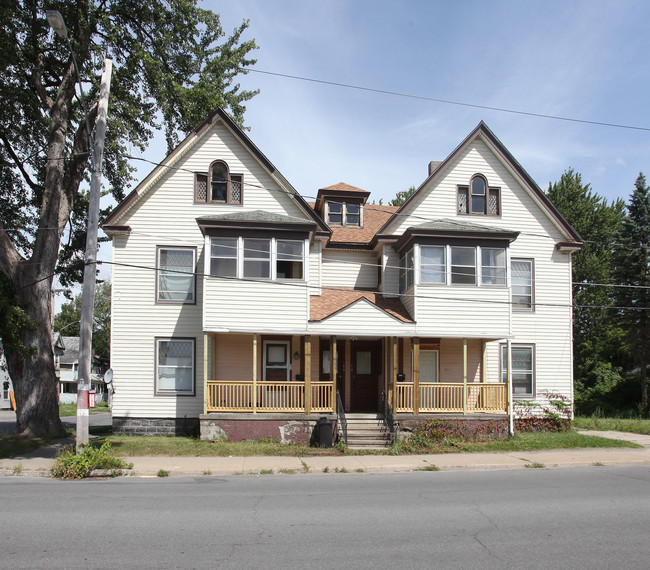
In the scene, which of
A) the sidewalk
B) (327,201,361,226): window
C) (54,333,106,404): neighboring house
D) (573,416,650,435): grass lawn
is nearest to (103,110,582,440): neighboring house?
(327,201,361,226): window

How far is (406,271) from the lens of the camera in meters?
19.9

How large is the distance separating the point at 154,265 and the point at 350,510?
12.9m

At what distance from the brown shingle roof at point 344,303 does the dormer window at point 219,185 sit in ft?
14.9

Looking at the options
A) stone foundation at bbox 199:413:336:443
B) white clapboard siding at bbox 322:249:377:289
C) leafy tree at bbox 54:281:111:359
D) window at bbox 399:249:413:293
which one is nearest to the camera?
stone foundation at bbox 199:413:336:443

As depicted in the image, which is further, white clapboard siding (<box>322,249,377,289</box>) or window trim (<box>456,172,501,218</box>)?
white clapboard siding (<box>322,249,377,289</box>)

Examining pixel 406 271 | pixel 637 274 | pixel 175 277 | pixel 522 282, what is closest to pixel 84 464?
pixel 175 277

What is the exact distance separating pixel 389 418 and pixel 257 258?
649cm

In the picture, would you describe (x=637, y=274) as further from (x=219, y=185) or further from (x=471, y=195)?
(x=219, y=185)

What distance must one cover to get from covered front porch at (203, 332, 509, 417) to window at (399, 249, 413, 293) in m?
1.90

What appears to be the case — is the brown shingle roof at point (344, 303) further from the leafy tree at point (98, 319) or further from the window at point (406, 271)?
the leafy tree at point (98, 319)

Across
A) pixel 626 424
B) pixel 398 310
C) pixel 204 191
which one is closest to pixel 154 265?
pixel 204 191

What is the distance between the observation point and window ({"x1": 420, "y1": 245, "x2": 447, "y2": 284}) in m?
18.9

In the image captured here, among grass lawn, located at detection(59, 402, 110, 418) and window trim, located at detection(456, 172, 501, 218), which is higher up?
window trim, located at detection(456, 172, 501, 218)

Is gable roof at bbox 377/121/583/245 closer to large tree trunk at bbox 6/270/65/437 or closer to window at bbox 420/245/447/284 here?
window at bbox 420/245/447/284
